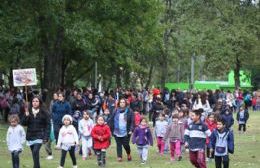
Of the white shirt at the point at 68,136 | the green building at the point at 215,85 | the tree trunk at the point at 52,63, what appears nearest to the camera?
the white shirt at the point at 68,136

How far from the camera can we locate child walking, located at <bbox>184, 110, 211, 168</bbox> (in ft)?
46.7

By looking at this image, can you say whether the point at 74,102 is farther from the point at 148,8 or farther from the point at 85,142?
the point at 148,8

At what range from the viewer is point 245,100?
47.5 meters

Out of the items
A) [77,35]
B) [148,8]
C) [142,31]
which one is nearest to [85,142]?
[77,35]

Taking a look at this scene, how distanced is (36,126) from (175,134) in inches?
195

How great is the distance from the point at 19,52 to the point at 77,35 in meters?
10.5

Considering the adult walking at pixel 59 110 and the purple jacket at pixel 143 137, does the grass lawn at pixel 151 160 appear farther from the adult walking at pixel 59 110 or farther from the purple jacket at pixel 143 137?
the adult walking at pixel 59 110

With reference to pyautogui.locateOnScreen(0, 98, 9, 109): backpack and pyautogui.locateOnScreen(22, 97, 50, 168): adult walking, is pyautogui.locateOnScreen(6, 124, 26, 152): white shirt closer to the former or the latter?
pyautogui.locateOnScreen(22, 97, 50, 168): adult walking

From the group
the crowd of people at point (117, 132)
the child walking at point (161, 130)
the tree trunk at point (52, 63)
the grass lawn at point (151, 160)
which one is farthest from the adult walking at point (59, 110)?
the tree trunk at point (52, 63)

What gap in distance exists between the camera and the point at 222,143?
531 inches

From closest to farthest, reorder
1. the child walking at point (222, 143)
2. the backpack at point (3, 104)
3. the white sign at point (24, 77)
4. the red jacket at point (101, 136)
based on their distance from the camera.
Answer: the child walking at point (222, 143) < the red jacket at point (101, 136) < the white sign at point (24, 77) < the backpack at point (3, 104)

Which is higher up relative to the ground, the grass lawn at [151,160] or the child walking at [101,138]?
the child walking at [101,138]

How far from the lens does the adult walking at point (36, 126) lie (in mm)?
14352

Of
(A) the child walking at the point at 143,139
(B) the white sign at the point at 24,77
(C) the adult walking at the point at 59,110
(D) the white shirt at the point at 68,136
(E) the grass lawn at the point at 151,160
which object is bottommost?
(E) the grass lawn at the point at 151,160
